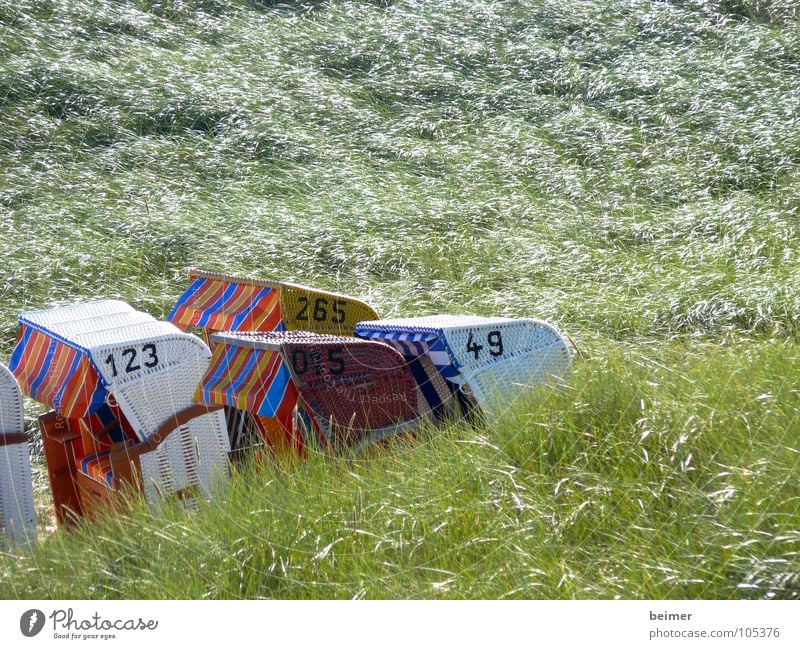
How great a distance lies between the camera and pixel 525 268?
337 inches

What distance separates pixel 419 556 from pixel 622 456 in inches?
33.6

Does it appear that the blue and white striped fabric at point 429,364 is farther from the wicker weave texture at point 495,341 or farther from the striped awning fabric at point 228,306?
the striped awning fabric at point 228,306

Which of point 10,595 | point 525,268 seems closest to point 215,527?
point 10,595

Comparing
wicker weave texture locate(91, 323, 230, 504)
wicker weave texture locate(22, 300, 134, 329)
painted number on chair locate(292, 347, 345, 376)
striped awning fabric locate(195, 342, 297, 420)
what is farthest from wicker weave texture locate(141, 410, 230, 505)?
wicker weave texture locate(22, 300, 134, 329)

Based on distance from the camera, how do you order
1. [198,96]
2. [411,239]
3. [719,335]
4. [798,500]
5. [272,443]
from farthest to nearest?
[198,96], [411,239], [719,335], [272,443], [798,500]

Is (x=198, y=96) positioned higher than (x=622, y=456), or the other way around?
(x=198, y=96)

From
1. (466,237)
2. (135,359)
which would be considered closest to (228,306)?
(135,359)

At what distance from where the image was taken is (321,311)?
5688mm

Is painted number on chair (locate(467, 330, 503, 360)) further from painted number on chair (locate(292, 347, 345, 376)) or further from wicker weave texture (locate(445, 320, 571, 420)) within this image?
painted number on chair (locate(292, 347, 345, 376))

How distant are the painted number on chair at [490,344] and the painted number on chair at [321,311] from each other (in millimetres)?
1232

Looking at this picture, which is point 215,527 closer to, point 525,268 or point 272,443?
point 272,443

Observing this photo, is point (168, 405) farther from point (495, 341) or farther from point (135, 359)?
point (495, 341)

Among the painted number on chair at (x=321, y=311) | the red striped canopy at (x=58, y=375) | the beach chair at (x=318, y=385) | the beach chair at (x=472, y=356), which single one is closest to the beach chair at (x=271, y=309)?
the painted number on chair at (x=321, y=311)

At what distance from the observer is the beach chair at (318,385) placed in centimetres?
437
